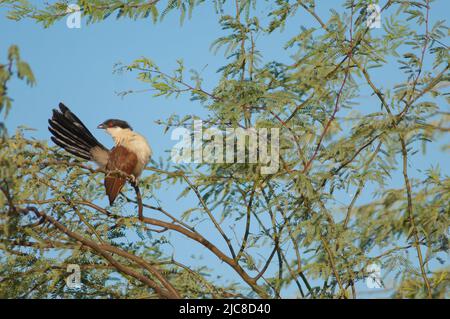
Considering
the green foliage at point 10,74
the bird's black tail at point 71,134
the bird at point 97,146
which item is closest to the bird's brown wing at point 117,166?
the bird at point 97,146

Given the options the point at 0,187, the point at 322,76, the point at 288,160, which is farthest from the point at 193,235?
the point at 0,187

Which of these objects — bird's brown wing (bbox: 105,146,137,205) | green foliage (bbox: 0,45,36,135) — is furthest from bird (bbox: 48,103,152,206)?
green foliage (bbox: 0,45,36,135)

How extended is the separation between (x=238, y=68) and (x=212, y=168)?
662 mm

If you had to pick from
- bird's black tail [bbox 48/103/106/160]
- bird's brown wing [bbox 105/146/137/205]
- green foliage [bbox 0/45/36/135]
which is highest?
bird's black tail [bbox 48/103/106/160]

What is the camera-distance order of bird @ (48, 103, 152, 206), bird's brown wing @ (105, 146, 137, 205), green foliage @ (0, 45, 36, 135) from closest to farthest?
1. green foliage @ (0, 45, 36, 135)
2. bird's brown wing @ (105, 146, 137, 205)
3. bird @ (48, 103, 152, 206)

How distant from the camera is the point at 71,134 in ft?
17.3

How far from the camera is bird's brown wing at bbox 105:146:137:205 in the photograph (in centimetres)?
475

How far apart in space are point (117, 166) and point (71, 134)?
45 centimetres

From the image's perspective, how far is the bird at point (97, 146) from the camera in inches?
204

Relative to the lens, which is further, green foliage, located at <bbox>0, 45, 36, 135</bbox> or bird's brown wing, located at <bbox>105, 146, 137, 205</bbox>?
bird's brown wing, located at <bbox>105, 146, 137, 205</bbox>

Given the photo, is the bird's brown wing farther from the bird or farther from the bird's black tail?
the bird's black tail

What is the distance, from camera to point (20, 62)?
2.41 meters

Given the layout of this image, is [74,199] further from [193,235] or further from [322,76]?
[322,76]
